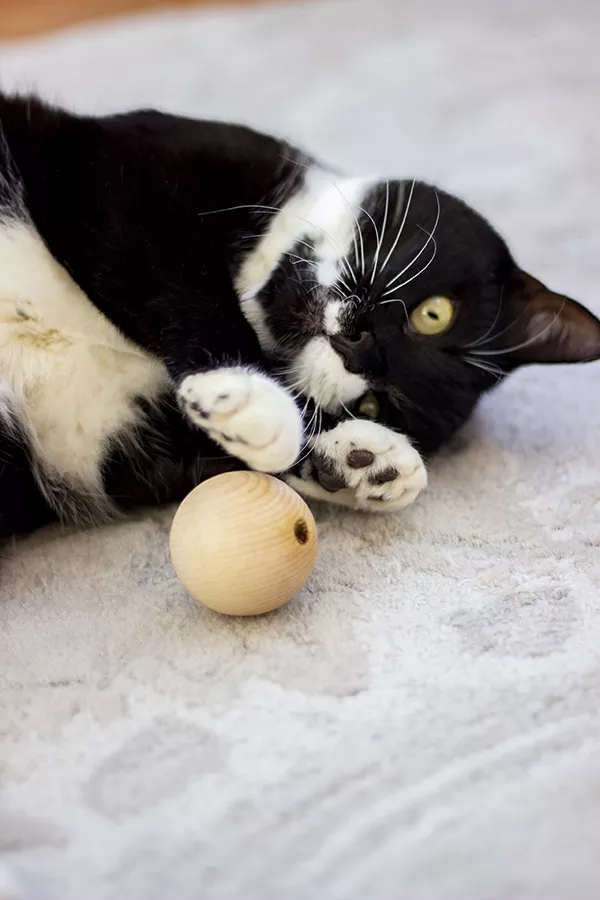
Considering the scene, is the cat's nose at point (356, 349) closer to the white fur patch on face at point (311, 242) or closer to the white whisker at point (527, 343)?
the white fur patch on face at point (311, 242)

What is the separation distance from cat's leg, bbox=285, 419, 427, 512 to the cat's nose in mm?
81

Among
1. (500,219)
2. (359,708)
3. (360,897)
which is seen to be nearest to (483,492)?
(359,708)

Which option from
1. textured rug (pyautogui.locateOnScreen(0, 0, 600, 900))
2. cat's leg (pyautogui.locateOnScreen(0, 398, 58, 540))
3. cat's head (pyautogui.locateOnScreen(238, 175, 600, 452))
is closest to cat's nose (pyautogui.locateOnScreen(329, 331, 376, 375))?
cat's head (pyautogui.locateOnScreen(238, 175, 600, 452))

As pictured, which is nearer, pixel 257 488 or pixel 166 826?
pixel 166 826

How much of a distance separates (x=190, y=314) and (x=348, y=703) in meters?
0.54

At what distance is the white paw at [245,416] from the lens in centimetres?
105

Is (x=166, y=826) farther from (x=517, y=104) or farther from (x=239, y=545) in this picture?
(x=517, y=104)

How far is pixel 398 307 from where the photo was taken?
1.21 metres

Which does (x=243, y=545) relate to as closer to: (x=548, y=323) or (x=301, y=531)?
(x=301, y=531)

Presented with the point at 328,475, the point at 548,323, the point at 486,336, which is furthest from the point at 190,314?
the point at 548,323

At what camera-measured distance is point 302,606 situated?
3.47 ft

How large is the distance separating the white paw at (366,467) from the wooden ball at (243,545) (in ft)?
0.61

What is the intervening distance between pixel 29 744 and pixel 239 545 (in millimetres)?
288

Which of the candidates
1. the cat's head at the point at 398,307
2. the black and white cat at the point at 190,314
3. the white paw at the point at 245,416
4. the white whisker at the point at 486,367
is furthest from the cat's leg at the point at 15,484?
the white whisker at the point at 486,367
